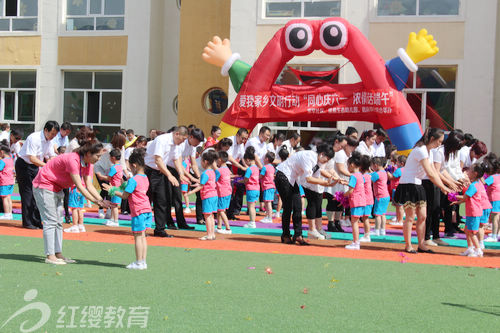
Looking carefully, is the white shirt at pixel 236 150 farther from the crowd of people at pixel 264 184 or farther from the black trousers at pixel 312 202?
the black trousers at pixel 312 202

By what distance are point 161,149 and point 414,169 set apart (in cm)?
407

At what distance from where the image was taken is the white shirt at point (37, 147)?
34.8 feet

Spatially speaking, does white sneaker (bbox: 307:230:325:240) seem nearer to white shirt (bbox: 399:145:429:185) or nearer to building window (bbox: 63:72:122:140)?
white shirt (bbox: 399:145:429:185)

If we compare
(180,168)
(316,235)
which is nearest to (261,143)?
(180,168)

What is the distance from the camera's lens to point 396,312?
18.6 ft

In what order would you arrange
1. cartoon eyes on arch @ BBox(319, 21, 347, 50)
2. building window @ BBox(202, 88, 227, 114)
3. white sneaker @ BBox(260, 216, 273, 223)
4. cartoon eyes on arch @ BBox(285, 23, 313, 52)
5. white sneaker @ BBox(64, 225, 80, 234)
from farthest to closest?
building window @ BBox(202, 88, 227, 114), cartoon eyes on arch @ BBox(285, 23, 313, 52), cartoon eyes on arch @ BBox(319, 21, 347, 50), white sneaker @ BBox(260, 216, 273, 223), white sneaker @ BBox(64, 225, 80, 234)

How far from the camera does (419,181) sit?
30.1ft

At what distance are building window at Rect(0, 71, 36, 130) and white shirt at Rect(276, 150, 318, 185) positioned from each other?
18094mm

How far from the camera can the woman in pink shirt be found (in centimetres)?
739

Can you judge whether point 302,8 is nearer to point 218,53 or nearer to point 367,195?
point 218,53

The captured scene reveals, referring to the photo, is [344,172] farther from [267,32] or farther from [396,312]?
[267,32]

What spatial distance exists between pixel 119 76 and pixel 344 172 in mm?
15744

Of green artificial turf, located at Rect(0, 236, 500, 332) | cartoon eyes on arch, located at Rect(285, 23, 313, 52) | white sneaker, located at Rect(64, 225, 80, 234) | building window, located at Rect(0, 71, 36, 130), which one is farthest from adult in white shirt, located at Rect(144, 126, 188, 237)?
building window, located at Rect(0, 71, 36, 130)

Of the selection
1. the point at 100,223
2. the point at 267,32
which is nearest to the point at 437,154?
the point at 100,223
